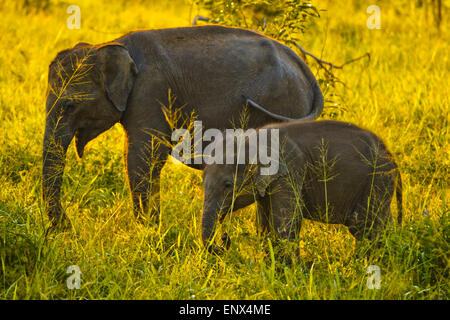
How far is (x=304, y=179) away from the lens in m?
4.25

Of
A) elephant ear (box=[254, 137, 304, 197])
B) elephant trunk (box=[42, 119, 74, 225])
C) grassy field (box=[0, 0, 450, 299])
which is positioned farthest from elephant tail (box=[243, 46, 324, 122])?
elephant trunk (box=[42, 119, 74, 225])

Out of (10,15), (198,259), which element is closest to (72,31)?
(10,15)

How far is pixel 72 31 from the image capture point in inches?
386

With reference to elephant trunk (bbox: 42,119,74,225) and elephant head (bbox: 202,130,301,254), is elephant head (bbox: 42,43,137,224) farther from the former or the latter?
elephant head (bbox: 202,130,301,254)

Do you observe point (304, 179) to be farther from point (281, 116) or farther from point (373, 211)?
point (281, 116)

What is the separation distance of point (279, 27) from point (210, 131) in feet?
5.72

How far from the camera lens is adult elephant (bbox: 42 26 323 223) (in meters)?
4.65

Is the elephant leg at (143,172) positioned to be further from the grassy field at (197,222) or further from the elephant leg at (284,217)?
the elephant leg at (284,217)

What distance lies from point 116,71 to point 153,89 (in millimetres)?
274

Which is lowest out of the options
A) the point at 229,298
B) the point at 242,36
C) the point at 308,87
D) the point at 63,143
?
the point at 229,298

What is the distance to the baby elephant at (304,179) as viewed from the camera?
404 centimetres

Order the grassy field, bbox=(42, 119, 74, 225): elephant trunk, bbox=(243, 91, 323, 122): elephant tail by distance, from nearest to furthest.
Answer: the grassy field < bbox=(42, 119, 74, 225): elephant trunk < bbox=(243, 91, 323, 122): elephant tail

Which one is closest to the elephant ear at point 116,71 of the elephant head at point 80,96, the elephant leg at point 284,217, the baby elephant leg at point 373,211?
the elephant head at point 80,96
